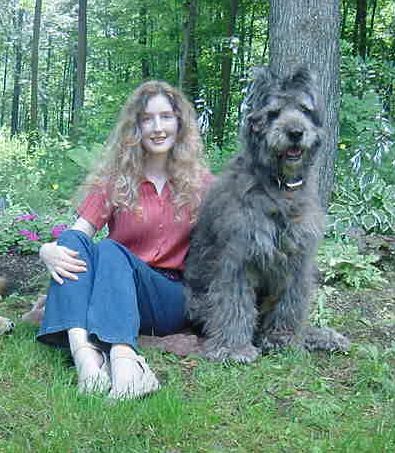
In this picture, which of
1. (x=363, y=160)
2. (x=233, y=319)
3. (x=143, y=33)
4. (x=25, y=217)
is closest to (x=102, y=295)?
(x=233, y=319)

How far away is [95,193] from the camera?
3.99 meters

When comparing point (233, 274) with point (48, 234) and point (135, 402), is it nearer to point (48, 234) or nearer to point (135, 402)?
point (135, 402)

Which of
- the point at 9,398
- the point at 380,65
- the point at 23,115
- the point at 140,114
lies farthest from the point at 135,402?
the point at 23,115

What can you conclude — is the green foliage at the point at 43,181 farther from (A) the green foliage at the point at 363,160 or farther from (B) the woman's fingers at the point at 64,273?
(B) the woman's fingers at the point at 64,273

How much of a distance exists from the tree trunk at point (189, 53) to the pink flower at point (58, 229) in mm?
7896

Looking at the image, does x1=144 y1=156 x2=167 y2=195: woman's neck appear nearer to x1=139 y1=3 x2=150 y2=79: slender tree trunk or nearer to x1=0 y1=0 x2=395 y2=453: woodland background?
x1=0 y1=0 x2=395 y2=453: woodland background

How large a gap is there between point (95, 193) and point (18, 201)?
156 inches

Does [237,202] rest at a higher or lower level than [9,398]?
higher

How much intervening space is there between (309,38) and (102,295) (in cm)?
336

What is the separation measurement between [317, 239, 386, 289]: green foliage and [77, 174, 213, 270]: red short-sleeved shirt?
1687mm

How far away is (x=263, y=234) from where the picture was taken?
363 centimetres

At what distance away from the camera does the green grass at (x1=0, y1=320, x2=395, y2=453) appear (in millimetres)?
2773

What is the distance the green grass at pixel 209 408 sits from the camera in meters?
2.77

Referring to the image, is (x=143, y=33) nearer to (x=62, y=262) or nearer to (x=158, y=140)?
(x=158, y=140)
